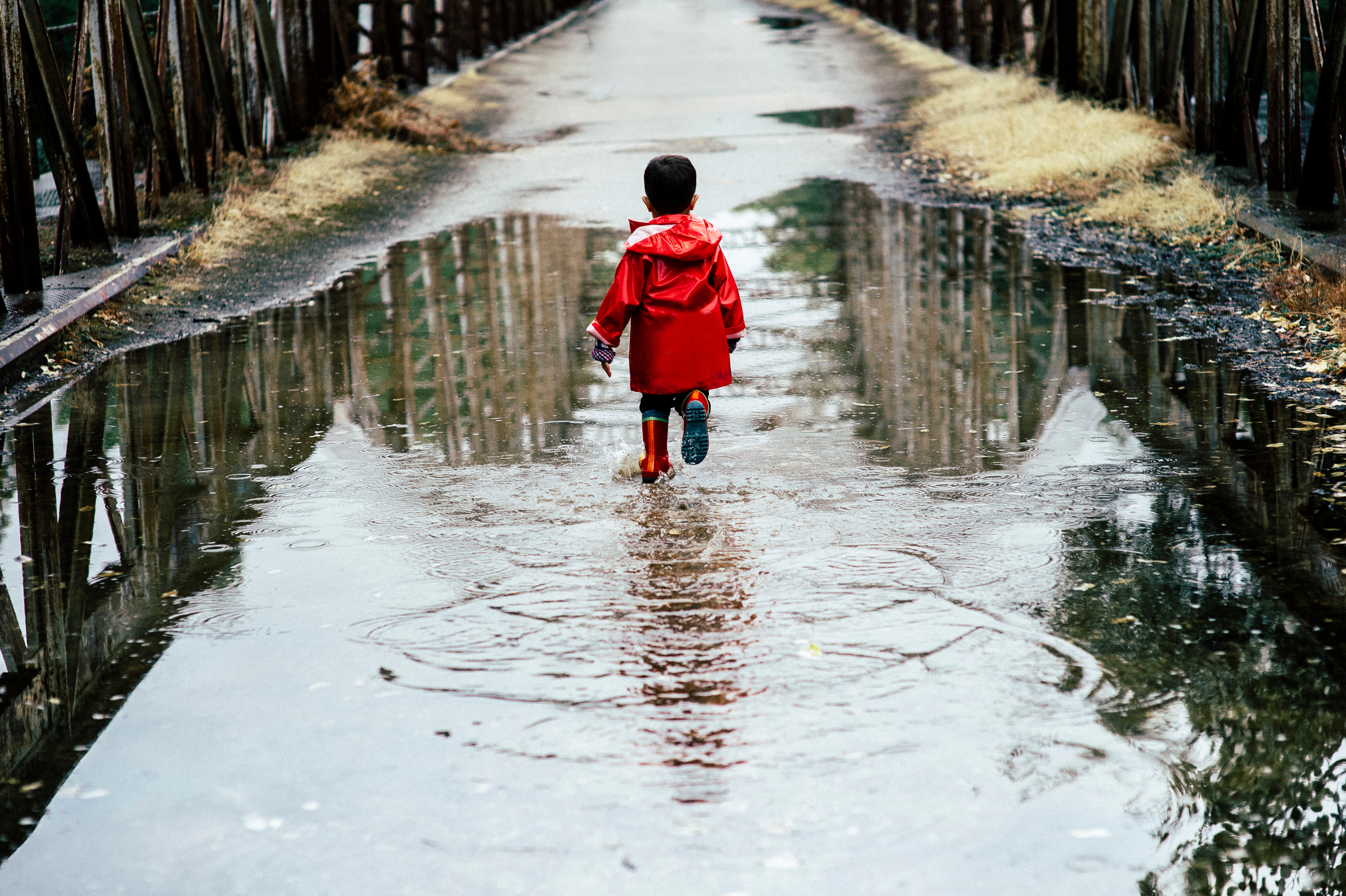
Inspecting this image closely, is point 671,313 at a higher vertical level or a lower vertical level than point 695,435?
higher

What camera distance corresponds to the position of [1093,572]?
399 centimetres

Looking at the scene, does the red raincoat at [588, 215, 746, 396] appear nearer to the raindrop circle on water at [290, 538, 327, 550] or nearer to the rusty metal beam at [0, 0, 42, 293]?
the raindrop circle on water at [290, 538, 327, 550]

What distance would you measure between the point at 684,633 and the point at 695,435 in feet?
4.26

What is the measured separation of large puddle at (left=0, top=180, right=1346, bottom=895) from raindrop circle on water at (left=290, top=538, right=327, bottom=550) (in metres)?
0.04

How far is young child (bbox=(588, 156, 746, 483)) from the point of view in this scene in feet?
16.1

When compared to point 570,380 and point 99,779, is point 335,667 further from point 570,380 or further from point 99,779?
point 570,380

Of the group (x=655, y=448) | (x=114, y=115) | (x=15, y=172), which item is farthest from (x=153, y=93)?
(x=655, y=448)

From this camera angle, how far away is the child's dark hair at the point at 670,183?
191 inches

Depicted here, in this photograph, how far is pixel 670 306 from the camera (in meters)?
4.98

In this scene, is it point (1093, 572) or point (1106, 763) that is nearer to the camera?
point (1106, 763)

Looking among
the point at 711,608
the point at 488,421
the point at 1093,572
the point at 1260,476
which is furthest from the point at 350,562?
the point at 1260,476

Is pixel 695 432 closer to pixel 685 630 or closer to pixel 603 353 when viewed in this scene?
pixel 603 353

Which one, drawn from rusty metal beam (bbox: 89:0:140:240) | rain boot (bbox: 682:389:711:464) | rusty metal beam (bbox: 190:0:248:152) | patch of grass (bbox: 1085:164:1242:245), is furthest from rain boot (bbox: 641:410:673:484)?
rusty metal beam (bbox: 190:0:248:152)

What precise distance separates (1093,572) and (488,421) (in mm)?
2770
